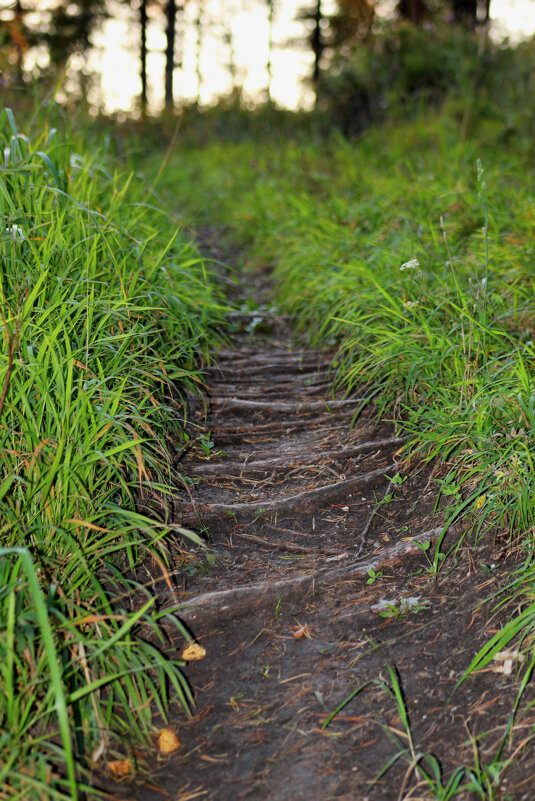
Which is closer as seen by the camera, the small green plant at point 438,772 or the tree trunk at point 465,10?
the small green plant at point 438,772

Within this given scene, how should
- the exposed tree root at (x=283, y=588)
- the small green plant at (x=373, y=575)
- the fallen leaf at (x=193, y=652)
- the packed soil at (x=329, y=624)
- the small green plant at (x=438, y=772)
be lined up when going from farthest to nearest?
the small green plant at (x=373, y=575), the exposed tree root at (x=283, y=588), the fallen leaf at (x=193, y=652), the packed soil at (x=329, y=624), the small green plant at (x=438, y=772)

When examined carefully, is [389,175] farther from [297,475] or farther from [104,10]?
[104,10]

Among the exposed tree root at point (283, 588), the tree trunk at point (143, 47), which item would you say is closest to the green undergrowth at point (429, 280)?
the exposed tree root at point (283, 588)

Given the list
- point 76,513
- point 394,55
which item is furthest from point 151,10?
point 76,513

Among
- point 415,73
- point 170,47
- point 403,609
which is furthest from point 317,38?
point 403,609

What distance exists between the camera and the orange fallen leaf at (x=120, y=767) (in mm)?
1564

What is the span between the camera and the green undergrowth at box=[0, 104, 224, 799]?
1.53m

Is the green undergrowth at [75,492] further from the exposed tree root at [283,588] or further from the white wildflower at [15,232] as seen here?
the exposed tree root at [283,588]

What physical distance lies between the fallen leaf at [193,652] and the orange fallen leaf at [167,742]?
23cm

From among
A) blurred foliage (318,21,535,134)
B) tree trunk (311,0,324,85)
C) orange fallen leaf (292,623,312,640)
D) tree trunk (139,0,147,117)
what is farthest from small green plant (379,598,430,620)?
tree trunk (311,0,324,85)

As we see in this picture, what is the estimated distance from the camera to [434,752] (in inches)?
62.3

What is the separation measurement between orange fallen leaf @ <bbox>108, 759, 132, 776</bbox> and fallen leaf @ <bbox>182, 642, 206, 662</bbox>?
0.33 meters

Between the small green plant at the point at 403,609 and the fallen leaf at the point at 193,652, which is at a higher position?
the small green plant at the point at 403,609

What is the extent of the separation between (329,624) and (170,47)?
23.1 metres
